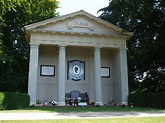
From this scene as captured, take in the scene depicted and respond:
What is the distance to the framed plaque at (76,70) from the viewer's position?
85.0 feet

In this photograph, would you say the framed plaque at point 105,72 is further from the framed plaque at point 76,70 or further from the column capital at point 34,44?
the column capital at point 34,44

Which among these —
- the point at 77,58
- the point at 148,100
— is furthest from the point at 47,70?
the point at 148,100

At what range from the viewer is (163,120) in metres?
10.6

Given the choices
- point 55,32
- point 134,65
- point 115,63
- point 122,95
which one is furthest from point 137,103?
point 55,32

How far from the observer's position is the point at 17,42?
29766mm

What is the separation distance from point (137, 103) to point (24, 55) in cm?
1542

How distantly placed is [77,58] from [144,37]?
7750 mm

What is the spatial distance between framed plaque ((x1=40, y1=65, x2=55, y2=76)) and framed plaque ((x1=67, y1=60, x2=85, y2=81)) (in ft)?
5.76

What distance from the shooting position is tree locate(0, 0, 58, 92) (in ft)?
88.6

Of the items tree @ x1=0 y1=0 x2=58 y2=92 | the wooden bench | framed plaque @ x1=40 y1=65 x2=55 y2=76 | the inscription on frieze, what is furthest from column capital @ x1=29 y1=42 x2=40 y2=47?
the wooden bench

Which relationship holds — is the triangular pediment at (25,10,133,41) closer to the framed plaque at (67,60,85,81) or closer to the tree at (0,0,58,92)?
the framed plaque at (67,60,85,81)

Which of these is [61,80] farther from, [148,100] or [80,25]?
[148,100]

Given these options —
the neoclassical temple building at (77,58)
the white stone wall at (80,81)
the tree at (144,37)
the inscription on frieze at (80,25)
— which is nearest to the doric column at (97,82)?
the neoclassical temple building at (77,58)

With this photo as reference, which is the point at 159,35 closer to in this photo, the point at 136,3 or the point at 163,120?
the point at 136,3
